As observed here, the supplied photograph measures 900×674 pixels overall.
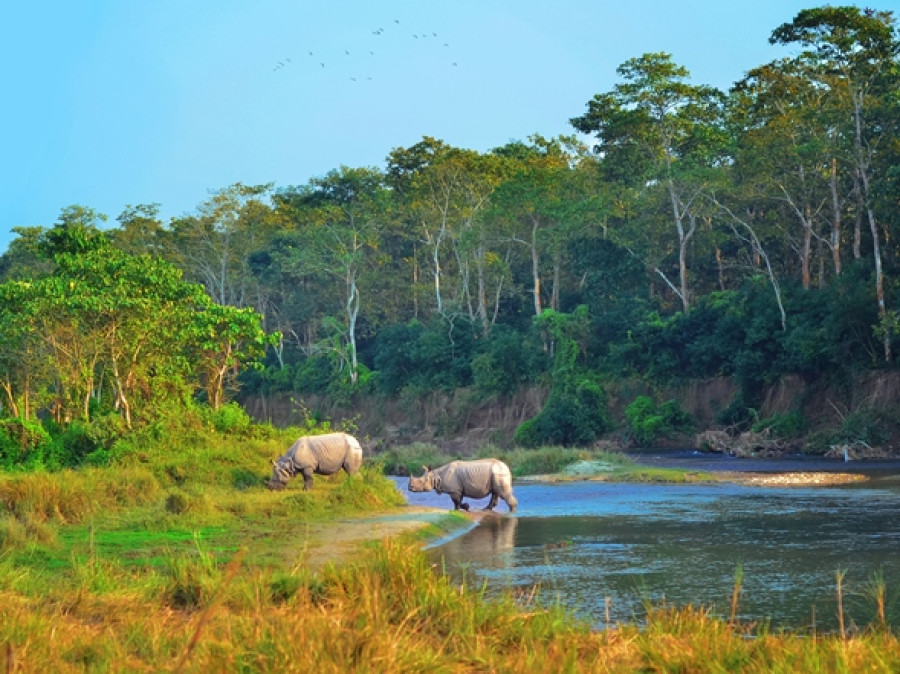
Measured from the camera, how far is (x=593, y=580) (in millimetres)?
13031

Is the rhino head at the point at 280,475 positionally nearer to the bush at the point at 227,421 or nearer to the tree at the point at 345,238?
the bush at the point at 227,421

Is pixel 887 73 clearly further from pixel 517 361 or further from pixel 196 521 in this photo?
pixel 196 521

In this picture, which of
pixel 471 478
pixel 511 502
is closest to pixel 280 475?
pixel 471 478

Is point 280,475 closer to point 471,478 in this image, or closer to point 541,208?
point 471,478

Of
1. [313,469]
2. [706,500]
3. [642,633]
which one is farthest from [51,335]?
[642,633]

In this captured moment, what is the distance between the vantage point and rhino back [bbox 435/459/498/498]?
21641 millimetres

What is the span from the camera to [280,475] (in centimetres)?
2186

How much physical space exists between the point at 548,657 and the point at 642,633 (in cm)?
194

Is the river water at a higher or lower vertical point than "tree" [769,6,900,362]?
lower

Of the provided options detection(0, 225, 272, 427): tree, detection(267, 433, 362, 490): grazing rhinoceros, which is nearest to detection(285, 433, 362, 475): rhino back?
detection(267, 433, 362, 490): grazing rhinoceros

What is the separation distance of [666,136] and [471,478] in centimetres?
3204

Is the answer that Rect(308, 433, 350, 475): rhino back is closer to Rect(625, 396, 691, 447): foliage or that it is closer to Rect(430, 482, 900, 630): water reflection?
Rect(430, 482, 900, 630): water reflection

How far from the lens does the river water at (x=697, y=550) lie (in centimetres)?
1141

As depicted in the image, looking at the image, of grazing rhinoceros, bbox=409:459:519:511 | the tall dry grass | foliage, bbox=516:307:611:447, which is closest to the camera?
the tall dry grass
